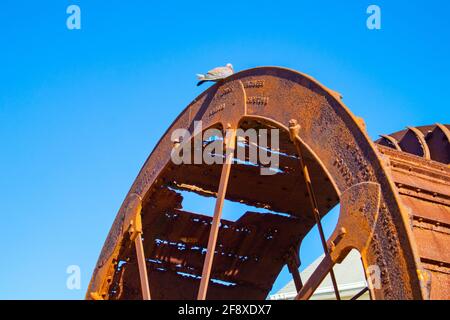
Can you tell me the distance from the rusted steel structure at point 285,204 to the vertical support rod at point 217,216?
0.6 inches

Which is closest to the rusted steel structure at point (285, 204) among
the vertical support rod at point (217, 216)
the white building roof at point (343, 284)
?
the vertical support rod at point (217, 216)

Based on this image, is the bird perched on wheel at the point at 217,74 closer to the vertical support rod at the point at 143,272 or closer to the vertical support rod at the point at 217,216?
the vertical support rod at the point at 217,216

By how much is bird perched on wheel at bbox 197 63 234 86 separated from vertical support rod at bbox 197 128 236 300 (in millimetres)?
836

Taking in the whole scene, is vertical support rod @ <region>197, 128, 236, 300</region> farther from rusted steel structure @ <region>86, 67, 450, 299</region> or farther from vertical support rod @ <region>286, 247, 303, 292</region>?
vertical support rod @ <region>286, 247, 303, 292</region>

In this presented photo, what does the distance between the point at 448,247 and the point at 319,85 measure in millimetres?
2098

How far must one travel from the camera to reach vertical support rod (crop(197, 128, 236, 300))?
31.1 feet

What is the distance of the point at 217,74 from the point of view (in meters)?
10.8

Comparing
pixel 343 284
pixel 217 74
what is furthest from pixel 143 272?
pixel 343 284

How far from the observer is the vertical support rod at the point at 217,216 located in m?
9.48

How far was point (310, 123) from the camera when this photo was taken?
29.5ft

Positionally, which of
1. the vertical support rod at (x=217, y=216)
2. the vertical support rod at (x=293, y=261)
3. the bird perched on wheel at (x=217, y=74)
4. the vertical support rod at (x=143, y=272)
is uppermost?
the bird perched on wheel at (x=217, y=74)

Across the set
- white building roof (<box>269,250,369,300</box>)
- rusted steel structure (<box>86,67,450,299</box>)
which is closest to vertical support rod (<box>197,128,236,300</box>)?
rusted steel structure (<box>86,67,450,299</box>)
